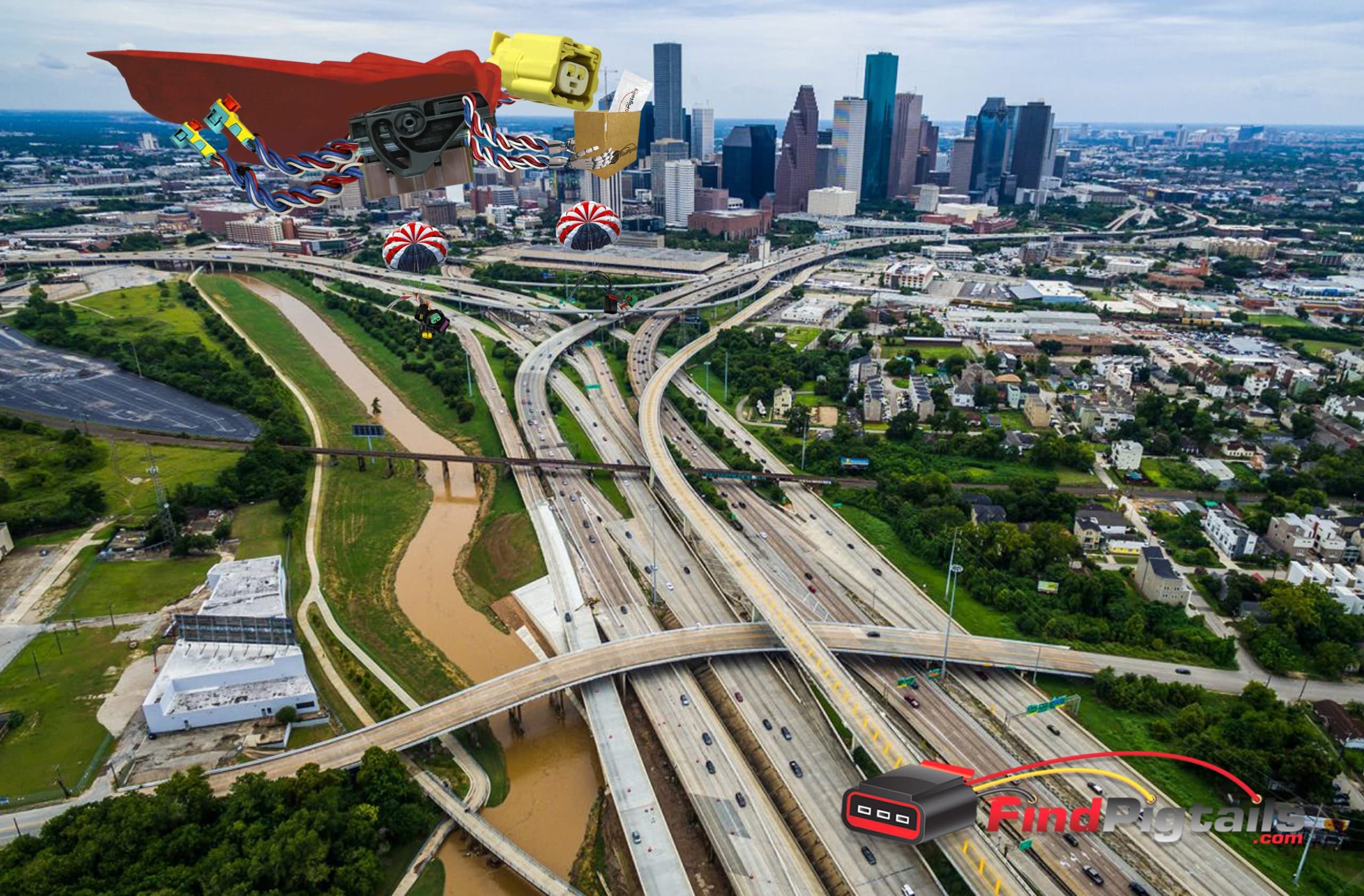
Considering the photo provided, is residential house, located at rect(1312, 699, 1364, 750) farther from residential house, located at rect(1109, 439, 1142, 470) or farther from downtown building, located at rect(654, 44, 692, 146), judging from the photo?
downtown building, located at rect(654, 44, 692, 146)

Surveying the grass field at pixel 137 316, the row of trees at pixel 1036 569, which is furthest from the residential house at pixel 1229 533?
the grass field at pixel 137 316

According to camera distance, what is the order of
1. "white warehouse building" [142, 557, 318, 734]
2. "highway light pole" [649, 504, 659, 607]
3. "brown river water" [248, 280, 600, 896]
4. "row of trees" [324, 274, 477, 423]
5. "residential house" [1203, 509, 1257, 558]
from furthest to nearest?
1. "row of trees" [324, 274, 477, 423]
2. "residential house" [1203, 509, 1257, 558]
3. "highway light pole" [649, 504, 659, 607]
4. "white warehouse building" [142, 557, 318, 734]
5. "brown river water" [248, 280, 600, 896]

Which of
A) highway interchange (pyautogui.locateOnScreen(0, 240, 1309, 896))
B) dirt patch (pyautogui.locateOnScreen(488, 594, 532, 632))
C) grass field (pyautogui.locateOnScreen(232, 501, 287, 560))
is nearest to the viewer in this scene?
highway interchange (pyautogui.locateOnScreen(0, 240, 1309, 896))

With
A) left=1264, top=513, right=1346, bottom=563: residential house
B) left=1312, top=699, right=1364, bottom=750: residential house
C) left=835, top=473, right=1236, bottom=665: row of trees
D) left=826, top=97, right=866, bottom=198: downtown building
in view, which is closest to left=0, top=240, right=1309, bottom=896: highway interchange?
left=835, top=473, right=1236, bottom=665: row of trees

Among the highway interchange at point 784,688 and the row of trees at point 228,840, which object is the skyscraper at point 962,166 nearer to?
the highway interchange at point 784,688

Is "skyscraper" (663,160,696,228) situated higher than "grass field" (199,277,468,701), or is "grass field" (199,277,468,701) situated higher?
"skyscraper" (663,160,696,228)

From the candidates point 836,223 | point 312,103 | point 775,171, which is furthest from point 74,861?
point 775,171
